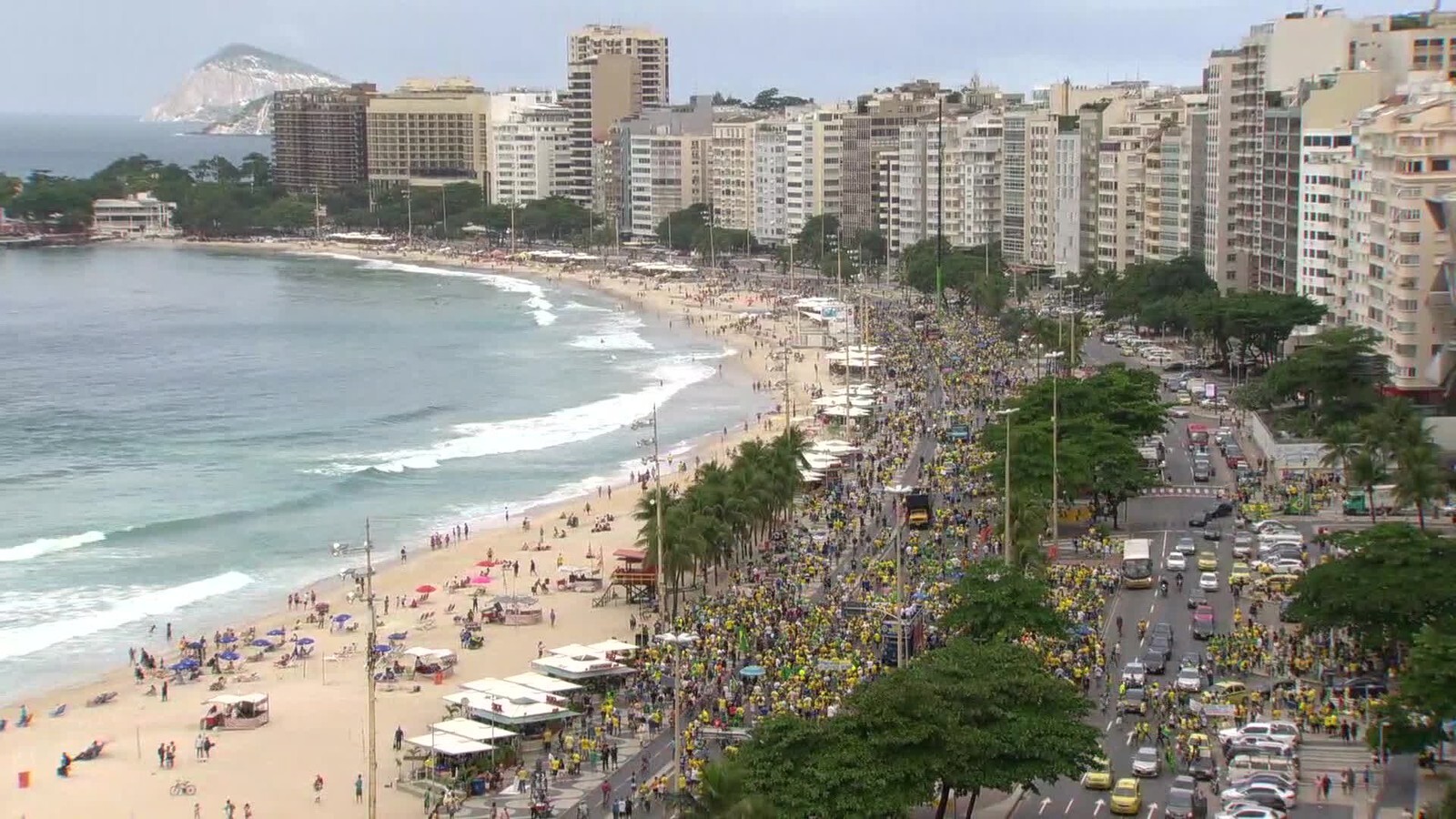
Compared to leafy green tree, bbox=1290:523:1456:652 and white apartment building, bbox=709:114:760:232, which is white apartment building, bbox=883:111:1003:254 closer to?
white apartment building, bbox=709:114:760:232

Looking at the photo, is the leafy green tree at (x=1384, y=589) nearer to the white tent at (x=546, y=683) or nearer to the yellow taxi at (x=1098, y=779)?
the yellow taxi at (x=1098, y=779)

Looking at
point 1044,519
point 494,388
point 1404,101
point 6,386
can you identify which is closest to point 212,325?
point 6,386

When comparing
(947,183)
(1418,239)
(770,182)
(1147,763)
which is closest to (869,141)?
(770,182)

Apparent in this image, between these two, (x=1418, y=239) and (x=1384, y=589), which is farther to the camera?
(x=1418, y=239)

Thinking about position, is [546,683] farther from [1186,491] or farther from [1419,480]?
[1186,491]

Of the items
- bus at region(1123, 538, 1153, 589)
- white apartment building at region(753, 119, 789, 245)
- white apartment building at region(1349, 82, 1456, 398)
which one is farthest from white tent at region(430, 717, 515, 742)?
white apartment building at region(753, 119, 789, 245)

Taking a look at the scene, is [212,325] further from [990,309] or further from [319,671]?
[319,671]

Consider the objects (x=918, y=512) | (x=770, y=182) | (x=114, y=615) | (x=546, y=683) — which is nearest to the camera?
(x=546, y=683)
